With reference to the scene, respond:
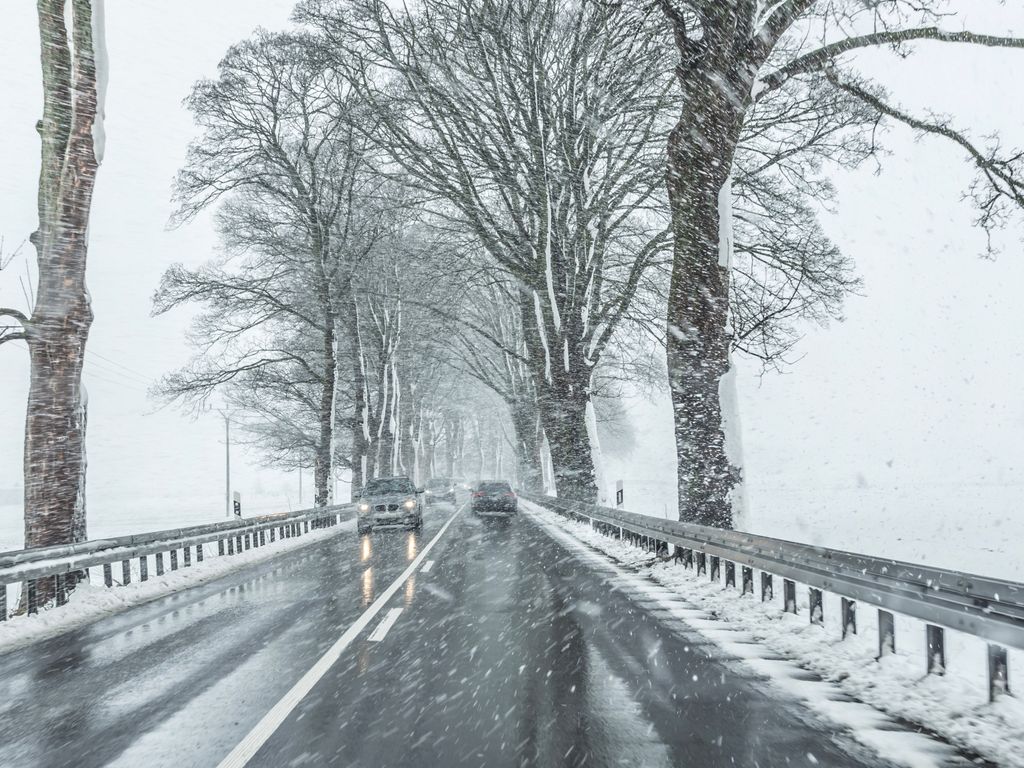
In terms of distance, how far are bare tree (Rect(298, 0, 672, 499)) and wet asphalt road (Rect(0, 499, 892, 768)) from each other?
10.6 meters

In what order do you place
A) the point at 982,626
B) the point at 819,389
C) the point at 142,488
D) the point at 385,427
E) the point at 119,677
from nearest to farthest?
the point at 982,626, the point at 119,677, the point at 385,427, the point at 142,488, the point at 819,389

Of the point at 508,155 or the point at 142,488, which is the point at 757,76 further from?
the point at 142,488

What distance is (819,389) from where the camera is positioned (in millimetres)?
186375

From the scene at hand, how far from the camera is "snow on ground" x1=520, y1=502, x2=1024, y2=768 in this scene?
459 cm

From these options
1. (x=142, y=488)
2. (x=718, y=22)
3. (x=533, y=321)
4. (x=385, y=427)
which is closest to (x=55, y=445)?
(x=718, y=22)

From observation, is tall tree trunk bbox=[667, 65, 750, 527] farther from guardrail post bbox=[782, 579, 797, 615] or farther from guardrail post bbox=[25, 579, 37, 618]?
guardrail post bbox=[25, 579, 37, 618]

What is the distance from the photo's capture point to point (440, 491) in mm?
50062

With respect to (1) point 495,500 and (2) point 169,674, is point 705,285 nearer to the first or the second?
(2) point 169,674

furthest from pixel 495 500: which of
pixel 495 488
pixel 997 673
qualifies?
pixel 997 673

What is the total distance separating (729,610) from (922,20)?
327 inches

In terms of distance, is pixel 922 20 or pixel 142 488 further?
pixel 142 488

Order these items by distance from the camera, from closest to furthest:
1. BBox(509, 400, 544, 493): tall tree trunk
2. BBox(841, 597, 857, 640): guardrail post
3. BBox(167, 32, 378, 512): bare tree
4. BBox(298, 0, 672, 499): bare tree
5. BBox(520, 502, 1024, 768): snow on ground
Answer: BBox(520, 502, 1024, 768): snow on ground, BBox(841, 597, 857, 640): guardrail post, BBox(298, 0, 672, 499): bare tree, BBox(167, 32, 378, 512): bare tree, BBox(509, 400, 544, 493): tall tree trunk

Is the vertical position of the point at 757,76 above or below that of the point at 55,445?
above

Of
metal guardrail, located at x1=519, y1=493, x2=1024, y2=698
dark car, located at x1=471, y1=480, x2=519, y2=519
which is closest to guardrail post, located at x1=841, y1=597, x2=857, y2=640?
metal guardrail, located at x1=519, y1=493, x2=1024, y2=698
